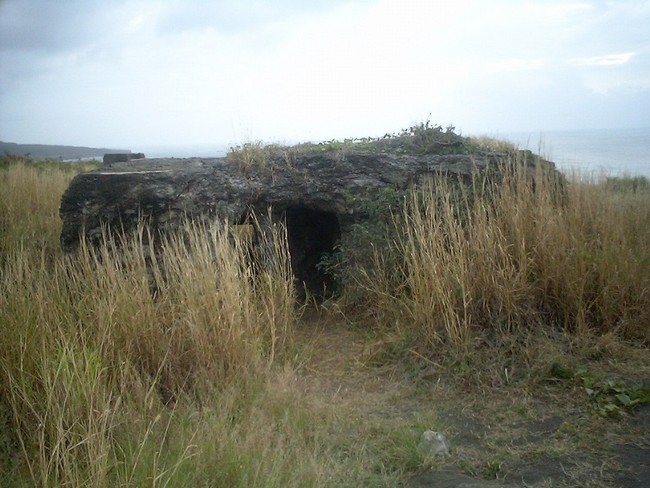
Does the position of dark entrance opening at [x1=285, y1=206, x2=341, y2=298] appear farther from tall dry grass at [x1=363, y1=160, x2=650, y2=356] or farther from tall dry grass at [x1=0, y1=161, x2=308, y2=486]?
tall dry grass at [x1=363, y1=160, x2=650, y2=356]

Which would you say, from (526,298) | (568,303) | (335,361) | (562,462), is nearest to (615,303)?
(568,303)

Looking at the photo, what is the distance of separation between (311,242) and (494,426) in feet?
15.4

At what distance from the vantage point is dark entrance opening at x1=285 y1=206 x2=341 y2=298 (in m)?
8.20

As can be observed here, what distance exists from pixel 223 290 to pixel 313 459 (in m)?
1.78

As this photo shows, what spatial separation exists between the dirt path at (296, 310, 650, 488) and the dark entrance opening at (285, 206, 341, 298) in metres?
2.56

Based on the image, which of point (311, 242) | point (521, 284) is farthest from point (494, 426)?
point (311, 242)

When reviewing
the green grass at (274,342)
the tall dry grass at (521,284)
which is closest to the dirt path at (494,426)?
the green grass at (274,342)

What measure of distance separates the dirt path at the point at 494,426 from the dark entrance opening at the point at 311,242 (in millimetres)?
2565

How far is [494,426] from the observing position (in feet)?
14.0

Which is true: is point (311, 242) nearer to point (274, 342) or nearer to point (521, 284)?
point (274, 342)

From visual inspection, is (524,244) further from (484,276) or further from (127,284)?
(127,284)

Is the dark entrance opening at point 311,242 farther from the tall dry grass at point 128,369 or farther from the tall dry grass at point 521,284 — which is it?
the tall dry grass at point 521,284

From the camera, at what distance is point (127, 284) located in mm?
4719

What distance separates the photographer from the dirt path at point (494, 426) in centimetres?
360
